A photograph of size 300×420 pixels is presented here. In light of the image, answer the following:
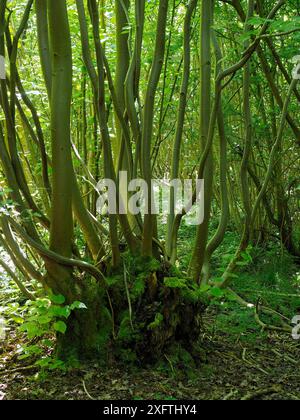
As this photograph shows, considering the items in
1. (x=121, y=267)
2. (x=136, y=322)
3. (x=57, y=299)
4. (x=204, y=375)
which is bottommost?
(x=204, y=375)

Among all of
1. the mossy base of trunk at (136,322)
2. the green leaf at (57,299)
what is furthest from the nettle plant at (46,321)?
the mossy base of trunk at (136,322)

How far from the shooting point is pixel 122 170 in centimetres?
389

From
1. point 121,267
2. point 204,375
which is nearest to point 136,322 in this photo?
point 121,267

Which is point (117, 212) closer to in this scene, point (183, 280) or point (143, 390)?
point (183, 280)

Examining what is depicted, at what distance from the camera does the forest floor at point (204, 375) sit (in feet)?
9.91

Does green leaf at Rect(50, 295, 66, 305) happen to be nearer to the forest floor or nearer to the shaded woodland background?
the shaded woodland background

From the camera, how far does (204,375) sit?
3355 millimetres

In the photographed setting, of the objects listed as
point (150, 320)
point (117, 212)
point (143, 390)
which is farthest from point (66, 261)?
point (143, 390)

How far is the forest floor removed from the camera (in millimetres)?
3021

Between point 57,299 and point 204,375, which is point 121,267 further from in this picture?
point 204,375

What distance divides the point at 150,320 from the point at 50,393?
0.81 meters

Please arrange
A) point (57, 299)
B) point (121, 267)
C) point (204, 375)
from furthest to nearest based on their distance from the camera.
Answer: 1. point (121, 267)
2. point (204, 375)
3. point (57, 299)

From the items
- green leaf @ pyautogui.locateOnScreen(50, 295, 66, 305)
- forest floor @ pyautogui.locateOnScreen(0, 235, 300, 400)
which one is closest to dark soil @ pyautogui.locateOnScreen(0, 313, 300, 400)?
forest floor @ pyautogui.locateOnScreen(0, 235, 300, 400)

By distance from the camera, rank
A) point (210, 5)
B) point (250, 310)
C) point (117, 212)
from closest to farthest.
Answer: point (117, 212)
point (210, 5)
point (250, 310)
